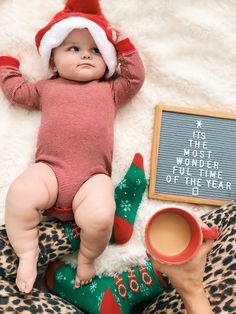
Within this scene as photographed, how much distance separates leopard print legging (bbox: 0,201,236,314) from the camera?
1.03 metres

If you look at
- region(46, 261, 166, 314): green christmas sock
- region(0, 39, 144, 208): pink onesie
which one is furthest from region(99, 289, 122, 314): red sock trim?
region(0, 39, 144, 208): pink onesie

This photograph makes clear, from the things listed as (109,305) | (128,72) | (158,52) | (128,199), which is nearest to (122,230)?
(128,199)

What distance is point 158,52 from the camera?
61.1 inches

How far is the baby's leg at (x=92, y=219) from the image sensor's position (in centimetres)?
123

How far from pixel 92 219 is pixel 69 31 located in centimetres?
58

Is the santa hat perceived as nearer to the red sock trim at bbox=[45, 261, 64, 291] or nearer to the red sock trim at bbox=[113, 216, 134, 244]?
the red sock trim at bbox=[113, 216, 134, 244]

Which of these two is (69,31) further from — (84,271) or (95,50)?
(84,271)

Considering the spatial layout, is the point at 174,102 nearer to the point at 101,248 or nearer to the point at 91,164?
the point at 91,164

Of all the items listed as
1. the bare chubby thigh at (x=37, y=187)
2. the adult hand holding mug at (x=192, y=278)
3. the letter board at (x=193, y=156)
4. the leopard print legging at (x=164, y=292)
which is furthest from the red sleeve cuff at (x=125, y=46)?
the adult hand holding mug at (x=192, y=278)

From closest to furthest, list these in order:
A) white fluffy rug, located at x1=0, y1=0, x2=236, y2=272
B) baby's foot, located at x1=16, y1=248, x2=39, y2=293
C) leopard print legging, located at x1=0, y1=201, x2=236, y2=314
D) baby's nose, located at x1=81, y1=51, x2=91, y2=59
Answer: leopard print legging, located at x1=0, y1=201, x2=236, y2=314 < baby's foot, located at x1=16, y1=248, x2=39, y2=293 < baby's nose, located at x1=81, y1=51, x2=91, y2=59 < white fluffy rug, located at x1=0, y1=0, x2=236, y2=272

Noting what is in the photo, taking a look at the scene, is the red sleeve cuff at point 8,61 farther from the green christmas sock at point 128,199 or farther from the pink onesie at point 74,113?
the green christmas sock at point 128,199

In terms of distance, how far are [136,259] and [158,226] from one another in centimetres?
52

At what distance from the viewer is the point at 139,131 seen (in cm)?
152

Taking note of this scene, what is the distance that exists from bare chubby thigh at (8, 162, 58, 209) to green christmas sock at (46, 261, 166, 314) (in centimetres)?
23
